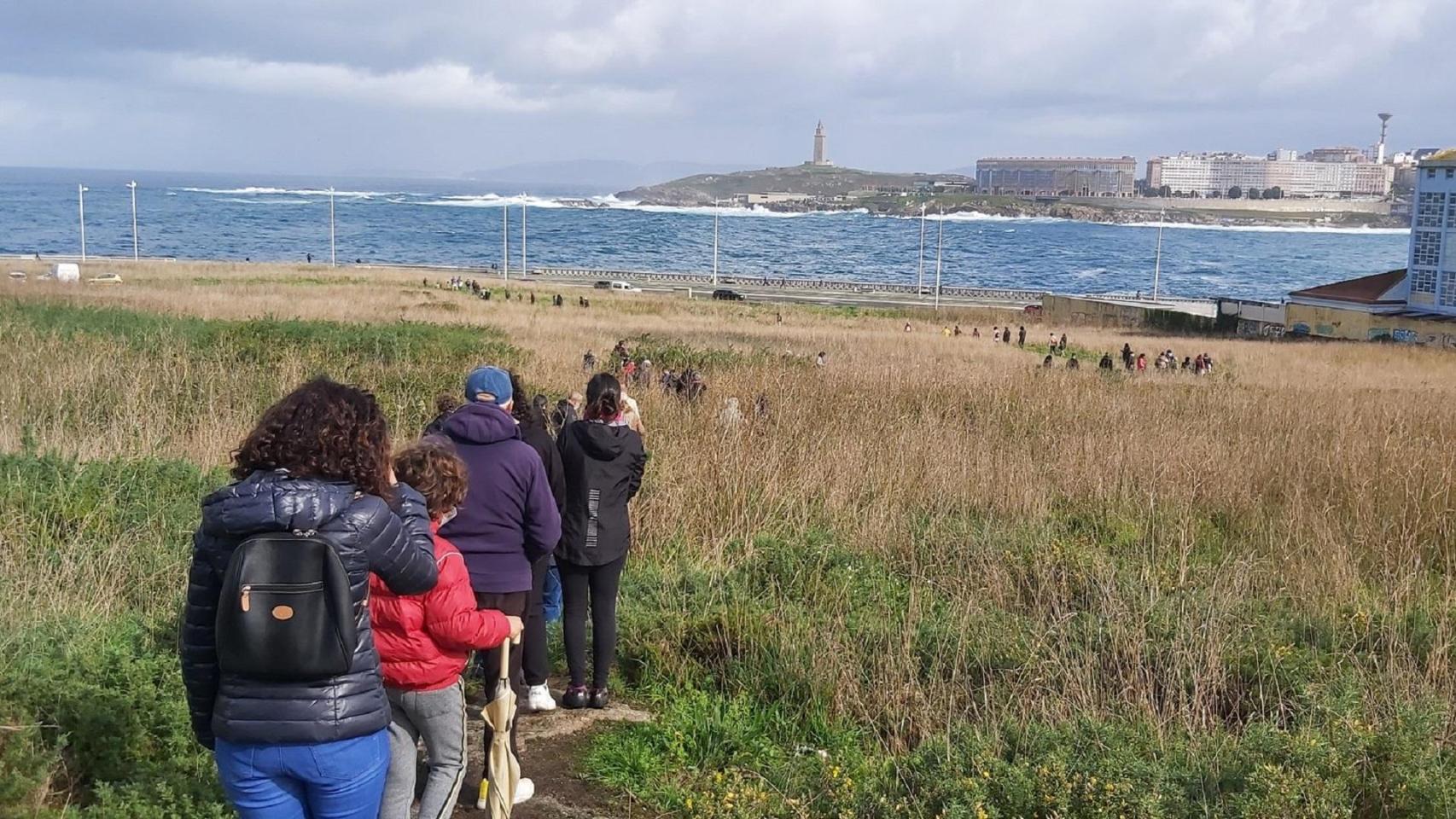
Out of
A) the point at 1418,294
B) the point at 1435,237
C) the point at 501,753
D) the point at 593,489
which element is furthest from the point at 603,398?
the point at 1435,237

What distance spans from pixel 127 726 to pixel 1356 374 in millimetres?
29333

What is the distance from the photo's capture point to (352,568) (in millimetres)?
3064

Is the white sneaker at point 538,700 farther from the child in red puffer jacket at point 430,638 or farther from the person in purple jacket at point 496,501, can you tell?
the child in red puffer jacket at point 430,638

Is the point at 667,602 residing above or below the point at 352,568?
below

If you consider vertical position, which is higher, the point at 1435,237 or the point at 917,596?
the point at 1435,237

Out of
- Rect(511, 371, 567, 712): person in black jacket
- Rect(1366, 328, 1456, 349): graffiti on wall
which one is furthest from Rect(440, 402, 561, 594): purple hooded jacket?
Rect(1366, 328, 1456, 349): graffiti on wall

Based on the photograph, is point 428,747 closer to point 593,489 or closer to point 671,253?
point 593,489

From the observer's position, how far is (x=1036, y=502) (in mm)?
9016

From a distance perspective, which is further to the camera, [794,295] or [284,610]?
[794,295]

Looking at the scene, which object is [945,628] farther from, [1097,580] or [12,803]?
[12,803]

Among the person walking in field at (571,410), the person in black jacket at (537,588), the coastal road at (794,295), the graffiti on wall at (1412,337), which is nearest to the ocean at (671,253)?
the coastal road at (794,295)

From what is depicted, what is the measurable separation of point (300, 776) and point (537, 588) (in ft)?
7.97

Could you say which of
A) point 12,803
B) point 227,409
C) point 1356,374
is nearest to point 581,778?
point 12,803

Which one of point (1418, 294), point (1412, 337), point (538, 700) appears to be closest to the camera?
point (538, 700)
